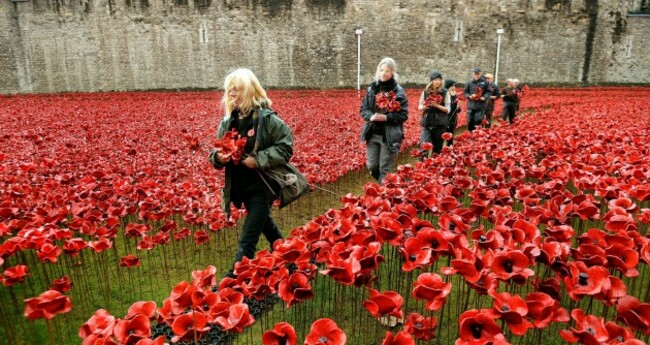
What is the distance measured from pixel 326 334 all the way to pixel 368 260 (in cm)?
46

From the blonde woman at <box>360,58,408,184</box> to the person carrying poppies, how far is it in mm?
1443

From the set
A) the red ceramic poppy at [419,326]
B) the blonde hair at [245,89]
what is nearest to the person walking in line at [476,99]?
the blonde hair at [245,89]

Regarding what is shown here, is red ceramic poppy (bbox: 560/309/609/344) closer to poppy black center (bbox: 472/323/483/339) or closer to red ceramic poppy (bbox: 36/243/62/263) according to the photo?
poppy black center (bbox: 472/323/483/339)

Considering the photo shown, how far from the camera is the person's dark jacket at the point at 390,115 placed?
5211 mm

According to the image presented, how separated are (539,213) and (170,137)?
9.78 metres

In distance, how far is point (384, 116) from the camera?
17.0 ft

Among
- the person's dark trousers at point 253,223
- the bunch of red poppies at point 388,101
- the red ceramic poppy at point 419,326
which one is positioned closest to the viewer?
the red ceramic poppy at point 419,326

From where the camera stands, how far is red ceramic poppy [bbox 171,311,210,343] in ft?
5.44

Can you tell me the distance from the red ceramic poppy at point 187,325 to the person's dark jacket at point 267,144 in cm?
172

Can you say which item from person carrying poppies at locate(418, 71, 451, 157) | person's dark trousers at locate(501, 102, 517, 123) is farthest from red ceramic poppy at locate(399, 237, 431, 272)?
person's dark trousers at locate(501, 102, 517, 123)

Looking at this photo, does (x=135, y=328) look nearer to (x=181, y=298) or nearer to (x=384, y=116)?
(x=181, y=298)

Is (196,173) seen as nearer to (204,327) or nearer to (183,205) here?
(183,205)

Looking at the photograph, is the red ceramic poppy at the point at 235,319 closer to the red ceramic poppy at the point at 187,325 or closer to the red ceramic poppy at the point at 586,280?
the red ceramic poppy at the point at 187,325

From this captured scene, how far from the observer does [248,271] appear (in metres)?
2.15
